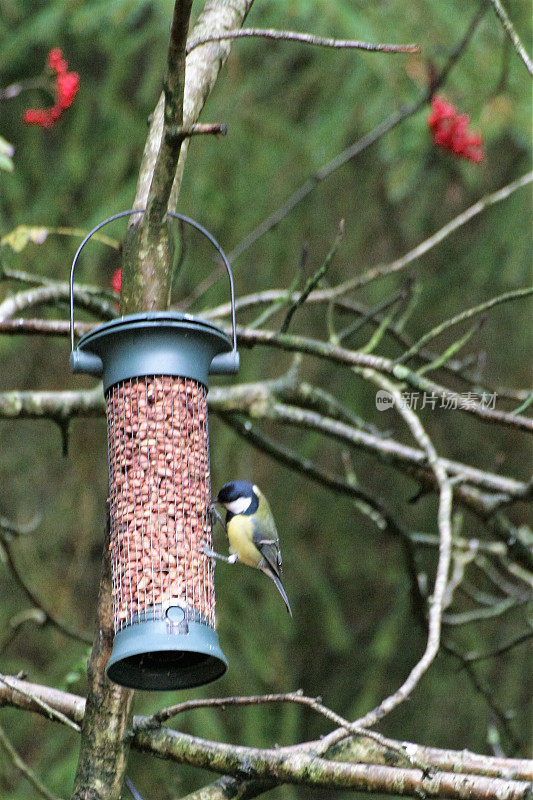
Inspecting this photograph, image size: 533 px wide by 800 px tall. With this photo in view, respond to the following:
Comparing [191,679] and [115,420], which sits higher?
[115,420]

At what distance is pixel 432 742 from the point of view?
15.2 feet

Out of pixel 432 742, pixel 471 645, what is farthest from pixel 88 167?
pixel 432 742

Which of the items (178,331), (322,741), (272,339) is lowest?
(322,741)

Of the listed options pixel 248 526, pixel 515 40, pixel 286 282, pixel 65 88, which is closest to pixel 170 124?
pixel 515 40

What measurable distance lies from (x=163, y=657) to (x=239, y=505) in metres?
0.44

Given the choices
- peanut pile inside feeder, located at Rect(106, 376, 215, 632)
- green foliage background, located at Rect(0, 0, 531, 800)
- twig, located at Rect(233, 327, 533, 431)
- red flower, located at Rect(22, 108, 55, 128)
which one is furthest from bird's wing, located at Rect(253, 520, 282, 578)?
green foliage background, located at Rect(0, 0, 531, 800)

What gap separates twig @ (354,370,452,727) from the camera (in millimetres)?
1740

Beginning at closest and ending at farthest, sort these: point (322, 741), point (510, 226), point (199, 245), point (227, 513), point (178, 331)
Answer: point (322, 741)
point (178, 331)
point (227, 513)
point (510, 226)
point (199, 245)

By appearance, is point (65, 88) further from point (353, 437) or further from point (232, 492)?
point (232, 492)

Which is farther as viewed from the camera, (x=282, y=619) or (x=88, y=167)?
(x=88, y=167)

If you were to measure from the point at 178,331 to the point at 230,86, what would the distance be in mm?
2852

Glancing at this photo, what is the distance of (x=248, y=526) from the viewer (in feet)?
7.63

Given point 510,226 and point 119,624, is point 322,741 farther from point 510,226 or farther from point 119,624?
point 510,226

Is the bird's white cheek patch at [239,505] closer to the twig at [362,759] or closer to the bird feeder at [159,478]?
the bird feeder at [159,478]
